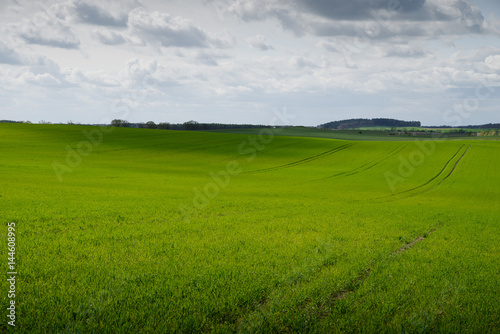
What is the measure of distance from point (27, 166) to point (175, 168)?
66.6ft

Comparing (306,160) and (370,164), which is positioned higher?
(306,160)

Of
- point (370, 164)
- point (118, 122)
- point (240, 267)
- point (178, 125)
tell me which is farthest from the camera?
point (178, 125)

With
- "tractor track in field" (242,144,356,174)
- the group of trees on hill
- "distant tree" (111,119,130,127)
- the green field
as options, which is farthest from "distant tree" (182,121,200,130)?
the green field

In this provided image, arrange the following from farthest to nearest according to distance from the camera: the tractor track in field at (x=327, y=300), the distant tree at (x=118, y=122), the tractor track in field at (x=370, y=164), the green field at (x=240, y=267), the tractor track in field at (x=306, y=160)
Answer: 1. the distant tree at (x=118, y=122)
2. the tractor track in field at (x=306, y=160)
3. the tractor track in field at (x=370, y=164)
4. the tractor track in field at (x=327, y=300)
5. the green field at (x=240, y=267)

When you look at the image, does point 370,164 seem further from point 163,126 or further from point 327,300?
point 163,126

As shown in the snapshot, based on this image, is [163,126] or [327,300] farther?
[163,126]

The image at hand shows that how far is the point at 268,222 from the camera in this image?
18.4m

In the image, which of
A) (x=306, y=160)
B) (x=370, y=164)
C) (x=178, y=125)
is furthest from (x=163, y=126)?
(x=370, y=164)

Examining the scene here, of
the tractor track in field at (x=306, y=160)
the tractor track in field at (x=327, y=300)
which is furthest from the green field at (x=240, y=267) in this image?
the tractor track in field at (x=306, y=160)

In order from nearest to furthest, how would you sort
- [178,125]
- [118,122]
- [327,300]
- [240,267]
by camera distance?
1. [327,300]
2. [240,267]
3. [118,122]
4. [178,125]

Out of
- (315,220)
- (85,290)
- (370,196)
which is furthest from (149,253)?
(370,196)

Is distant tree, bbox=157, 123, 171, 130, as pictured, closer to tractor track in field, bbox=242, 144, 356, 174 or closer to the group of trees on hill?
the group of trees on hill

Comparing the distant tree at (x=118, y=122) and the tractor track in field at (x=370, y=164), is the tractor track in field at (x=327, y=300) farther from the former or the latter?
the distant tree at (x=118, y=122)

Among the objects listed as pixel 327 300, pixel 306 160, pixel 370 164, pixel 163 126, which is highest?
pixel 163 126
